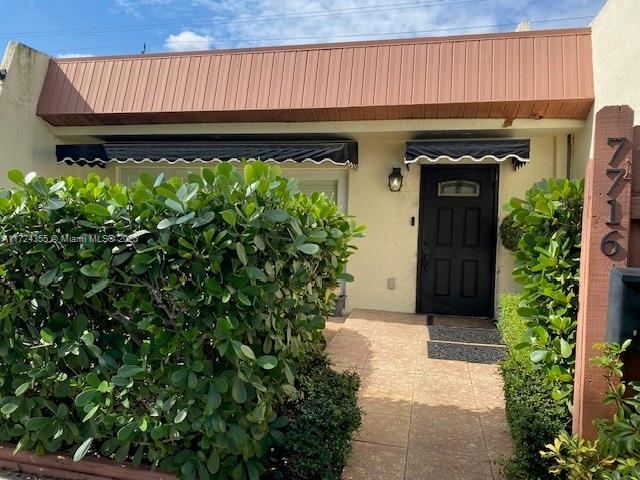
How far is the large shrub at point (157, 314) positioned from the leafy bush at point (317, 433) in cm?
14

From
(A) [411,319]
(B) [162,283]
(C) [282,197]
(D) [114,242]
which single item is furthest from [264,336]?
(A) [411,319]

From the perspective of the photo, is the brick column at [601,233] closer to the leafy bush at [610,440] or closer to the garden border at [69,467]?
the leafy bush at [610,440]

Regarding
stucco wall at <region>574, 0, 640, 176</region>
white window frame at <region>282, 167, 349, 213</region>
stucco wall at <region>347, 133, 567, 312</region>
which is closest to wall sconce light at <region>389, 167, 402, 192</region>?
stucco wall at <region>347, 133, 567, 312</region>

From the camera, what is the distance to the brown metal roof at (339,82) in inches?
216

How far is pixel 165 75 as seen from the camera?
21.9ft

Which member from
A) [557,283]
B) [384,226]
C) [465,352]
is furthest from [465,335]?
[557,283]

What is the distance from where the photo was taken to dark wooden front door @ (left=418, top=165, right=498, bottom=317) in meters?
6.69

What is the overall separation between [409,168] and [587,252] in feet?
16.2

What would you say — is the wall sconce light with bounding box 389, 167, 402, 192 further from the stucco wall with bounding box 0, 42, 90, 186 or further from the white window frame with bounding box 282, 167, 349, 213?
the stucco wall with bounding box 0, 42, 90, 186

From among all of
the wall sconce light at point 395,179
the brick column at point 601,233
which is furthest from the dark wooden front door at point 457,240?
the brick column at point 601,233

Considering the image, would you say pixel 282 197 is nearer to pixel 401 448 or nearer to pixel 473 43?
pixel 401 448

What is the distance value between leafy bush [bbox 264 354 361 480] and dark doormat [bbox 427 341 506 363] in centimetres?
Answer: 263

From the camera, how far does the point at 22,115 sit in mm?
6723

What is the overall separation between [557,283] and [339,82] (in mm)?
4621
